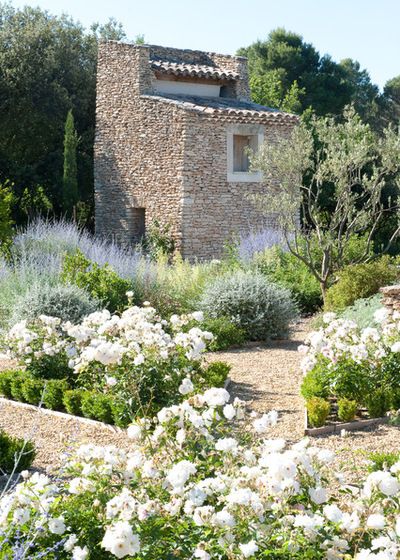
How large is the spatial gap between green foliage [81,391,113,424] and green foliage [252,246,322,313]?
6278 millimetres

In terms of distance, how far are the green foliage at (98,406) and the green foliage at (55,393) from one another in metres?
0.45

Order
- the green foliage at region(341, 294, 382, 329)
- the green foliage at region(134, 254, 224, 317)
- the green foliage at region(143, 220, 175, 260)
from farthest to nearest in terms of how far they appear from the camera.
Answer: the green foliage at region(143, 220, 175, 260)
the green foliage at region(134, 254, 224, 317)
the green foliage at region(341, 294, 382, 329)

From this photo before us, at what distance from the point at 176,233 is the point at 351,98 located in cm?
2357

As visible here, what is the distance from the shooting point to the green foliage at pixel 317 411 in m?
6.55

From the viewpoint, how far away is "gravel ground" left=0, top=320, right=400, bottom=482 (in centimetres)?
605

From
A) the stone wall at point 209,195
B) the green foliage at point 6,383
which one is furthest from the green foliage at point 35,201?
the green foliage at point 6,383

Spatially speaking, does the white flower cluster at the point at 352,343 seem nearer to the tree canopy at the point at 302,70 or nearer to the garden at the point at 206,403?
the garden at the point at 206,403

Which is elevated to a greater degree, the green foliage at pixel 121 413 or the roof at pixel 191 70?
the roof at pixel 191 70

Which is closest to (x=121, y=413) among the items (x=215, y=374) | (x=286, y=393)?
(x=215, y=374)

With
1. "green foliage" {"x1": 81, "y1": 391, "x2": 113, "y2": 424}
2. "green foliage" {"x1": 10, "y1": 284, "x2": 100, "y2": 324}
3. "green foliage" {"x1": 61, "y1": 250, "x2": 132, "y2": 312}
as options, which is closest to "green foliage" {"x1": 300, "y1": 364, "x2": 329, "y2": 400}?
"green foliage" {"x1": 81, "y1": 391, "x2": 113, "y2": 424}

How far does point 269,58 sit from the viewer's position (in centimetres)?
3872

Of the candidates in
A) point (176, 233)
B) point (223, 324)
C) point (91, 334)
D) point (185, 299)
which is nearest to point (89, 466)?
point (91, 334)

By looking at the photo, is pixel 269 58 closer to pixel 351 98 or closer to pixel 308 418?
pixel 351 98

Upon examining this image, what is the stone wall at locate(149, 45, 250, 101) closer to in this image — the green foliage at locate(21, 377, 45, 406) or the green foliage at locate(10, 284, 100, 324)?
the green foliage at locate(10, 284, 100, 324)
